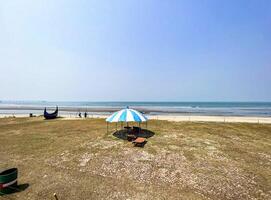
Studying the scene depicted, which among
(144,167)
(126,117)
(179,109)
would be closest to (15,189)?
(144,167)

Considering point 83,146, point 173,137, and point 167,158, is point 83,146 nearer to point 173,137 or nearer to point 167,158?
point 167,158

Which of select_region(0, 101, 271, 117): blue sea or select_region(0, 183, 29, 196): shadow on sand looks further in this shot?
select_region(0, 101, 271, 117): blue sea

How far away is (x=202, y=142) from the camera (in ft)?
45.5

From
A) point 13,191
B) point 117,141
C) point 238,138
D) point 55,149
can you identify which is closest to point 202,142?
point 238,138

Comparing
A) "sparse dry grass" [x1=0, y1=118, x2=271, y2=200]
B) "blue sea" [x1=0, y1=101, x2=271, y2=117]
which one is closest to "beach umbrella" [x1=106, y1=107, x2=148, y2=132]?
"sparse dry grass" [x1=0, y1=118, x2=271, y2=200]

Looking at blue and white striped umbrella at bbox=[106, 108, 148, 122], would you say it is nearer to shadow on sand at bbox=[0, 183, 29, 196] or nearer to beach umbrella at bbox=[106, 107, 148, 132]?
beach umbrella at bbox=[106, 107, 148, 132]

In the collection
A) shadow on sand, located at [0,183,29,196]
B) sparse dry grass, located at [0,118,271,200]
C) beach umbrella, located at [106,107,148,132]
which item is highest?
beach umbrella, located at [106,107,148,132]

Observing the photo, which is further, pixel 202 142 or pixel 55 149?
pixel 202 142

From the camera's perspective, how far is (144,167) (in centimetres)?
962

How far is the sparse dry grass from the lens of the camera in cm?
732

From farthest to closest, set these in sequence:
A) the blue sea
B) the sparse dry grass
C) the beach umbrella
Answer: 1. the blue sea
2. the beach umbrella
3. the sparse dry grass

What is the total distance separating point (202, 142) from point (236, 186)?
6296 millimetres

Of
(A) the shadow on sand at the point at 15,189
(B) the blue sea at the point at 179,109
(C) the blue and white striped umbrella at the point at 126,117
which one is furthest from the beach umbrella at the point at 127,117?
(B) the blue sea at the point at 179,109

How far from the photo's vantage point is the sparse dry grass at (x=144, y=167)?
7.32 meters
